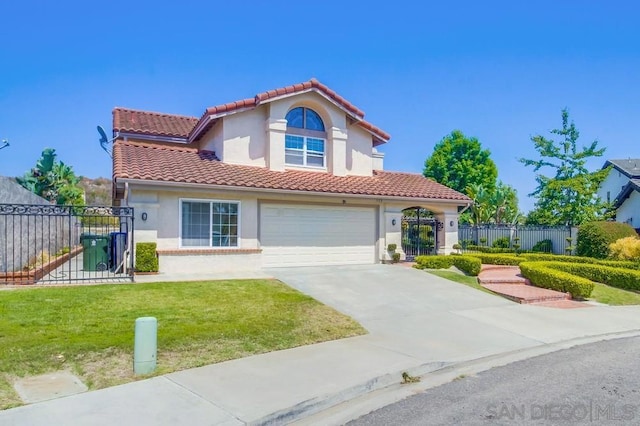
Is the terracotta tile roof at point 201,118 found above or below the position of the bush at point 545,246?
above

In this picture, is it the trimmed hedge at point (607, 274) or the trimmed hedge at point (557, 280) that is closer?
the trimmed hedge at point (557, 280)

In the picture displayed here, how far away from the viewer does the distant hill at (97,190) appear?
5928 cm

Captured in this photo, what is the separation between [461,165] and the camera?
5278 centimetres

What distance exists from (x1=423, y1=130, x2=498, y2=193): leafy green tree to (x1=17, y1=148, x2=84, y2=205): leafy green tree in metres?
36.6

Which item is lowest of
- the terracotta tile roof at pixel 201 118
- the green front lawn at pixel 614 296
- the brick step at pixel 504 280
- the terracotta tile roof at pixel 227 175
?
the green front lawn at pixel 614 296

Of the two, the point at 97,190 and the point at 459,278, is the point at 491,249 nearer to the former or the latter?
the point at 459,278

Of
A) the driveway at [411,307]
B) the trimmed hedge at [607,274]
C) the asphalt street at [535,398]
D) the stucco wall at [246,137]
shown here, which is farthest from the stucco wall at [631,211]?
the asphalt street at [535,398]

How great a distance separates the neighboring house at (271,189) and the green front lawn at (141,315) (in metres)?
3.18

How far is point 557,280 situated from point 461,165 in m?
39.3

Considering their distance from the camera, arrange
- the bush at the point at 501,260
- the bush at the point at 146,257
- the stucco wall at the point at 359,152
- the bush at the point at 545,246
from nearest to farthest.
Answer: the bush at the point at 146,257, the stucco wall at the point at 359,152, the bush at the point at 501,260, the bush at the point at 545,246

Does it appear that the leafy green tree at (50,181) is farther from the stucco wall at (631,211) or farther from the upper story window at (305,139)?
the stucco wall at (631,211)

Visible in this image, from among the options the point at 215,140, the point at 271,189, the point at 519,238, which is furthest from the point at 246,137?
the point at 519,238

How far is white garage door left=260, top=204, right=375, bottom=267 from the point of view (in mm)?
16797

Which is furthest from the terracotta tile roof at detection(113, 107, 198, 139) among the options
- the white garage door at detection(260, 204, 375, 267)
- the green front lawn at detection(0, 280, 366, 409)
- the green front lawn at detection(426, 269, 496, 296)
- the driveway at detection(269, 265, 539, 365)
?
the green front lawn at detection(426, 269, 496, 296)
